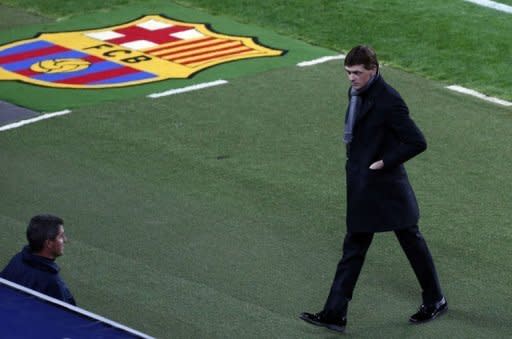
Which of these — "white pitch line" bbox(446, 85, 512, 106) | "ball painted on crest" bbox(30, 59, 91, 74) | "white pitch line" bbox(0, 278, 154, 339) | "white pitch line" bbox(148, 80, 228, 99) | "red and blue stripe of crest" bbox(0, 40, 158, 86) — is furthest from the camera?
"ball painted on crest" bbox(30, 59, 91, 74)

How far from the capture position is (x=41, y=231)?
24.7 feet

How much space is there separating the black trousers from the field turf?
22 centimetres

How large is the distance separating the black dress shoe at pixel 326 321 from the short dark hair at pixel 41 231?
236cm

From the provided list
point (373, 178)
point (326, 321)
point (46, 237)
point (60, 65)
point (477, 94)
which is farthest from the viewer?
point (60, 65)

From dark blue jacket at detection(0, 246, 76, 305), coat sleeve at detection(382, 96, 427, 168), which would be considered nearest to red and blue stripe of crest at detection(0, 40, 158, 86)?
coat sleeve at detection(382, 96, 427, 168)

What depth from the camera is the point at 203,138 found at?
1304 cm

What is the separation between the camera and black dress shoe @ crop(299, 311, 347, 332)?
925 cm

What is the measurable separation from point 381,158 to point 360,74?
1.88ft

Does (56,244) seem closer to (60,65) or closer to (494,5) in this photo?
(60,65)

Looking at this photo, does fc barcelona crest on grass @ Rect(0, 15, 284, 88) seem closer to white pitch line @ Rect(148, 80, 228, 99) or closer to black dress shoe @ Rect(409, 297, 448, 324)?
white pitch line @ Rect(148, 80, 228, 99)

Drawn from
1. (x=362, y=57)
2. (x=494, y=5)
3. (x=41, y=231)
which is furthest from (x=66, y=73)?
(x=41, y=231)

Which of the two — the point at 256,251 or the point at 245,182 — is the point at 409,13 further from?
the point at 256,251

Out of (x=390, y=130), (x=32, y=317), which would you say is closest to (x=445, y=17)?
(x=390, y=130)

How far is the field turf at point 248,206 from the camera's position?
9.59 m
